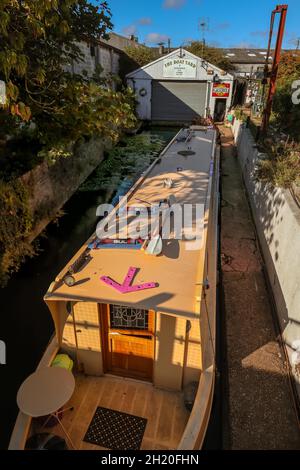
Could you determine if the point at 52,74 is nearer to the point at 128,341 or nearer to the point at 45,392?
the point at 128,341

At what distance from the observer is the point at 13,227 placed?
11258 mm

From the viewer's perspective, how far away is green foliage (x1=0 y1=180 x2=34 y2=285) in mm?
10727

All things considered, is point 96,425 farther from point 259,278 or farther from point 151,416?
point 259,278

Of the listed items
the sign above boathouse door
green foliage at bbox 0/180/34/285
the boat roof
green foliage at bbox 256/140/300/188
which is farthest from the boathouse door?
the sign above boathouse door

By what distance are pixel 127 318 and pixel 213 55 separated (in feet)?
145

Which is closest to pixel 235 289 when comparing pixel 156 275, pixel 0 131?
pixel 156 275

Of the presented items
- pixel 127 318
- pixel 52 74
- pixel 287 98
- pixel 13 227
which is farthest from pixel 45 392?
pixel 287 98

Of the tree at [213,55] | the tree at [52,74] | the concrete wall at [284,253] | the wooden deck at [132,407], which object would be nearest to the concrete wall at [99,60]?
the tree at [213,55]

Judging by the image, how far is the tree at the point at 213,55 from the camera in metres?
40.6

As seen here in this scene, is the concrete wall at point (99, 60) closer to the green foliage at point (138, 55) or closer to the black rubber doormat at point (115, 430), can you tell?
the green foliage at point (138, 55)

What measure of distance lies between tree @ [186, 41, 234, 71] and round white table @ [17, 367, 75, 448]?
44.3 m

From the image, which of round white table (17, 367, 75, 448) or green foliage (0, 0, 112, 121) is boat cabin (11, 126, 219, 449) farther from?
green foliage (0, 0, 112, 121)

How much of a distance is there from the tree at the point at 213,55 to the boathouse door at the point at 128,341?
43.1m

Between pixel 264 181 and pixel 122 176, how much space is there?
1176cm
